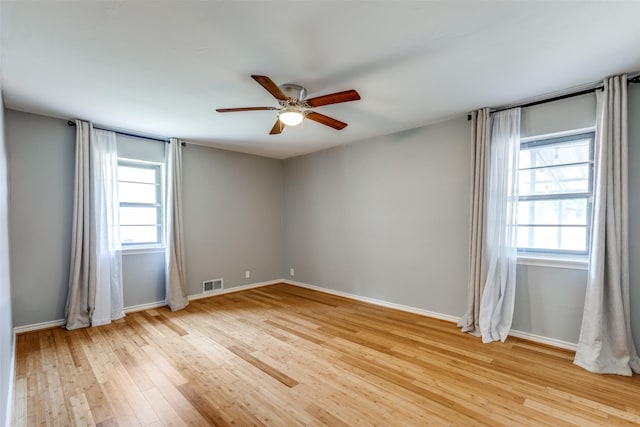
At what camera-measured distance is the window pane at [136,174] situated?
4.21 meters

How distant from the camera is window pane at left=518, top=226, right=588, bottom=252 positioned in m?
2.92

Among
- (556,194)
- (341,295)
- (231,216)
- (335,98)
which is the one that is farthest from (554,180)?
(231,216)

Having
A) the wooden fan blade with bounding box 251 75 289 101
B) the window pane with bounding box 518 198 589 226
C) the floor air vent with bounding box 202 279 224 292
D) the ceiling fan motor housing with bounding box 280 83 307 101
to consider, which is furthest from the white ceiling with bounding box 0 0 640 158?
the floor air vent with bounding box 202 279 224 292

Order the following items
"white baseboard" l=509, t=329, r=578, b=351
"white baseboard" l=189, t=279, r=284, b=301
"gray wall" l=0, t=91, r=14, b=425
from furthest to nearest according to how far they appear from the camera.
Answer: "white baseboard" l=189, t=279, r=284, b=301 < "white baseboard" l=509, t=329, r=578, b=351 < "gray wall" l=0, t=91, r=14, b=425

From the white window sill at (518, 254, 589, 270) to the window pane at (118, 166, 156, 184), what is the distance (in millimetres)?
5114

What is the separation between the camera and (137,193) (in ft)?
14.2

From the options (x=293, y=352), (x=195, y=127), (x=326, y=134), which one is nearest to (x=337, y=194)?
(x=326, y=134)

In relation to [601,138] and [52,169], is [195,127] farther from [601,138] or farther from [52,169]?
[601,138]

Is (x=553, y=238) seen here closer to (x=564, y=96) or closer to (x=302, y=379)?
(x=564, y=96)

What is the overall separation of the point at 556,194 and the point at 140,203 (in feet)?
17.6

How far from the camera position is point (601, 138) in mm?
2602

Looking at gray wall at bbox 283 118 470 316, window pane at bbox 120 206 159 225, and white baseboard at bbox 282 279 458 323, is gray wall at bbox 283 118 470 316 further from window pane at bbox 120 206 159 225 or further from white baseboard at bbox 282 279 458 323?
window pane at bbox 120 206 159 225

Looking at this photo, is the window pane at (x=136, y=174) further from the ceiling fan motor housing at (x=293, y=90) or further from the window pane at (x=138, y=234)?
the ceiling fan motor housing at (x=293, y=90)

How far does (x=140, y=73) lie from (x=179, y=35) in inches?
30.1
